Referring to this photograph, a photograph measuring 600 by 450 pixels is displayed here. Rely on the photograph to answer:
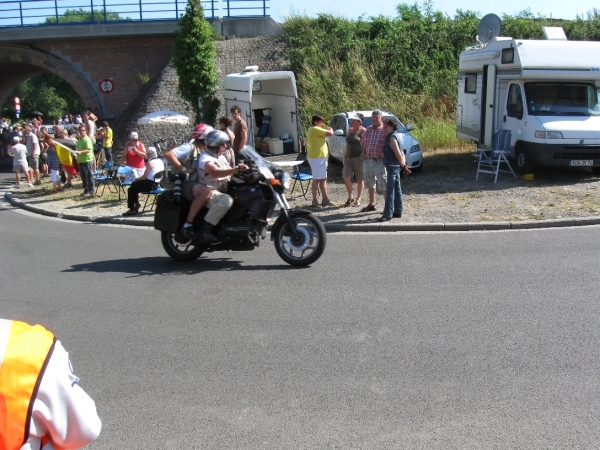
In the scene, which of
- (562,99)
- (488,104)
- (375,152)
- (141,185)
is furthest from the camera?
(488,104)

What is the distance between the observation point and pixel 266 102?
21.6 meters

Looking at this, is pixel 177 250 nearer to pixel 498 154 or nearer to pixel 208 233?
pixel 208 233

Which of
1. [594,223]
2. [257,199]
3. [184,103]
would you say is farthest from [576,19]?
[257,199]

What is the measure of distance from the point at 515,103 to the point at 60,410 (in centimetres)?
1526

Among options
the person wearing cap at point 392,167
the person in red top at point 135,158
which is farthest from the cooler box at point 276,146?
the person wearing cap at point 392,167

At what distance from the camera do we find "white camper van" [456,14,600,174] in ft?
47.5

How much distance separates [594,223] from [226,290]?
6774 mm

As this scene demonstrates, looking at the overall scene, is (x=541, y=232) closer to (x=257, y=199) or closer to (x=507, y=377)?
(x=257, y=199)

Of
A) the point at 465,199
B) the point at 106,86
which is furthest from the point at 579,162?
the point at 106,86

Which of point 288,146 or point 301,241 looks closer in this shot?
point 301,241

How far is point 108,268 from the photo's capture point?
30.4 feet

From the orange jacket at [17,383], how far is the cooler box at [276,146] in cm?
1828

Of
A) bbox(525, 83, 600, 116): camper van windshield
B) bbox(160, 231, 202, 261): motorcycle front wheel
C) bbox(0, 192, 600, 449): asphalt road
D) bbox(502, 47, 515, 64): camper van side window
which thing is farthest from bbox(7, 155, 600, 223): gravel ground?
bbox(160, 231, 202, 261): motorcycle front wheel

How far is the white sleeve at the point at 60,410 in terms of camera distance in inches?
75.0
